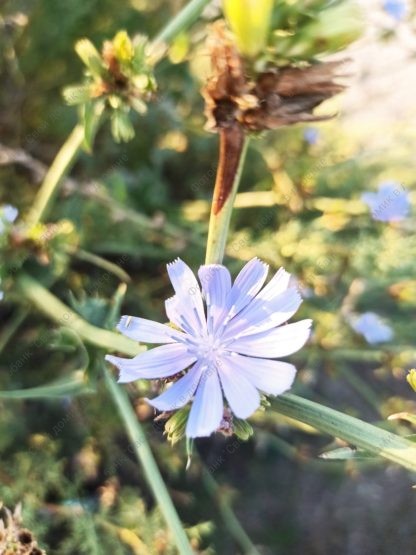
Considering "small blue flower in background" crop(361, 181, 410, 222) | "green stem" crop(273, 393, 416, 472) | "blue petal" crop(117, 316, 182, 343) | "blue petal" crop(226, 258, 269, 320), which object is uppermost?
"small blue flower in background" crop(361, 181, 410, 222)

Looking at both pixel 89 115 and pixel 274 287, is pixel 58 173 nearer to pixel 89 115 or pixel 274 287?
pixel 89 115

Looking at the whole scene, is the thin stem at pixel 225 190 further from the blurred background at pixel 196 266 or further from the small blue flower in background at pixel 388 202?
the small blue flower in background at pixel 388 202

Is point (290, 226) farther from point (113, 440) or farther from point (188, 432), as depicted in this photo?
point (188, 432)

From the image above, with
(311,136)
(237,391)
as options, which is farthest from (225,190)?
(311,136)

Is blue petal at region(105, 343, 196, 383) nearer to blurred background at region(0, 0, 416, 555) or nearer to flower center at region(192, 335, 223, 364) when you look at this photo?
flower center at region(192, 335, 223, 364)

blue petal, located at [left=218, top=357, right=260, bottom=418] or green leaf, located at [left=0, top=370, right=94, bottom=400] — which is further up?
green leaf, located at [left=0, top=370, right=94, bottom=400]

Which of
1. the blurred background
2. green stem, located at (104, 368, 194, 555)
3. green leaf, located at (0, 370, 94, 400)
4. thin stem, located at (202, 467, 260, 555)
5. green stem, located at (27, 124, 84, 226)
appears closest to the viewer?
green stem, located at (104, 368, 194, 555)

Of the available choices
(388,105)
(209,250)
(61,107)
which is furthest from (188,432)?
(388,105)

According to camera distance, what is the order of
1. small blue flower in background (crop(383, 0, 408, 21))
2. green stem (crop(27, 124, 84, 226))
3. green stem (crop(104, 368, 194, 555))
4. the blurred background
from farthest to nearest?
small blue flower in background (crop(383, 0, 408, 21))
the blurred background
green stem (crop(27, 124, 84, 226))
green stem (crop(104, 368, 194, 555))

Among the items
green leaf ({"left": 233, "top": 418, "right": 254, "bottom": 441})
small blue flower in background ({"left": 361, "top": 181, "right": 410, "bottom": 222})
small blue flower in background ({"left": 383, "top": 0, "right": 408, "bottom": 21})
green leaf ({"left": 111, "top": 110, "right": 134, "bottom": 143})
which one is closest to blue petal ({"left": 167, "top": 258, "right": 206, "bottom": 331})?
green leaf ({"left": 233, "top": 418, "right": 254, "bottom": 441})
